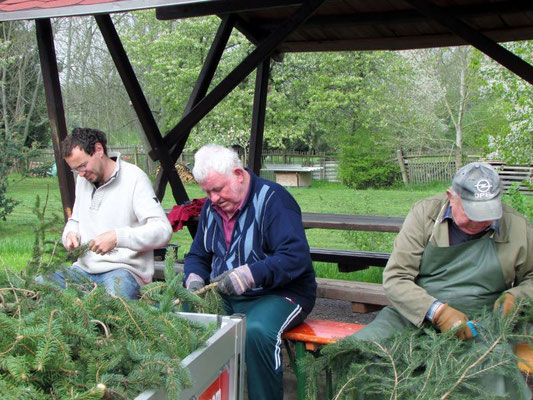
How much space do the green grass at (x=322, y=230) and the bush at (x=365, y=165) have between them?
60 cm

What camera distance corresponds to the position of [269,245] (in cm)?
309

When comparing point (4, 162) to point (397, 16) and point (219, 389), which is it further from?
point (219, 389)

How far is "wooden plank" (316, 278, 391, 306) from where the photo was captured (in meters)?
3.67

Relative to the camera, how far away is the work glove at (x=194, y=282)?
3.15 metres

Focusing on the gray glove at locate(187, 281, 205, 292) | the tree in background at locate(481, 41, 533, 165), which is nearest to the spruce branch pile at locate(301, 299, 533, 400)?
the gray glove at locate(187, 281, 205, 292)

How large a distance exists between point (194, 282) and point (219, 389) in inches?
42.1

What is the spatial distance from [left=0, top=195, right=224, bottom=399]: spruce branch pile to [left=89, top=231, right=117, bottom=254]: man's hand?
87 cm

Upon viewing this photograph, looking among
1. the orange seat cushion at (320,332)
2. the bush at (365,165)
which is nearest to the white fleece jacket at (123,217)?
the orange seat cushion at (320,332)

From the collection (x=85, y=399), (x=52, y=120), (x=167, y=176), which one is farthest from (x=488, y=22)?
(x=85, y=399)

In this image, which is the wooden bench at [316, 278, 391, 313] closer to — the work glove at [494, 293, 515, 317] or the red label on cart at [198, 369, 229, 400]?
the work glove at [494, 293, 515, 317]

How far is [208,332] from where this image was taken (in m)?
2.03

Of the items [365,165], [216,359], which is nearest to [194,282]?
[216,359]

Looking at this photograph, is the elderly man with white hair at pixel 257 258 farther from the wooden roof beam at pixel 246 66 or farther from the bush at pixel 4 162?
the bush at pixel 4 162

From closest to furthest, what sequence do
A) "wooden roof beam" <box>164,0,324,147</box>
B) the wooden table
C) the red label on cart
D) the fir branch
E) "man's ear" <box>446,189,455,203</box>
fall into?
the red label on cart
the fir branch
"man's ear" <box>446,189,455,203</box>
"wooden roof beam" <box>164,0,324,147</box>
the wooden table
